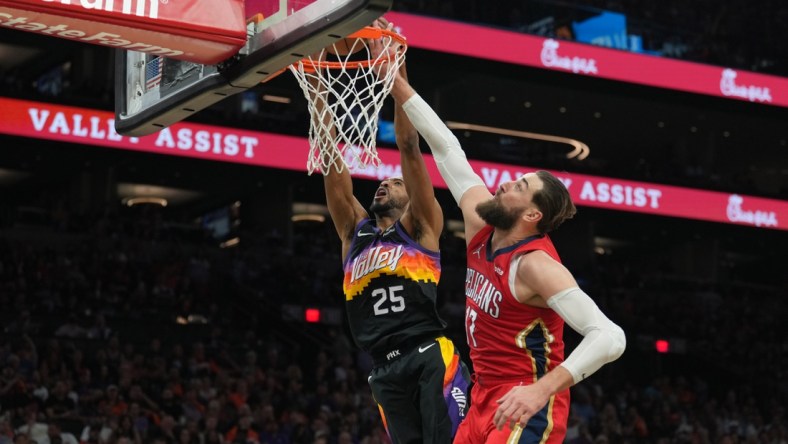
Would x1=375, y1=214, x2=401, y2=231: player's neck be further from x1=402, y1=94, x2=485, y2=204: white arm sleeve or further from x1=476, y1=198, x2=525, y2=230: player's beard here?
x1=476, y1=198, x2=525, y2=230: player's beard

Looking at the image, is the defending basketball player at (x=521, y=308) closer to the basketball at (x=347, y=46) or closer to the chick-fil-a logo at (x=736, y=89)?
the basketball at (x=347, y=46)

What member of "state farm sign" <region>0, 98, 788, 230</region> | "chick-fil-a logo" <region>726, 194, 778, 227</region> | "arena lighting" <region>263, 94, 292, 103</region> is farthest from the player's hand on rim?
"arena lighting" <region>263, 94, 292, 103</region>

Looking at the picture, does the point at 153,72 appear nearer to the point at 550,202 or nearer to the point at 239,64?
the point at 239,64

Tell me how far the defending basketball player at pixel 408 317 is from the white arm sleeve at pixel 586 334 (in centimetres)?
170

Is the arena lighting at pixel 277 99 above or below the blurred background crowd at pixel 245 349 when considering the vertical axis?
above

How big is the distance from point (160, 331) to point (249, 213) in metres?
9.59

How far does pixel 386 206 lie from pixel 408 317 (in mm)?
724

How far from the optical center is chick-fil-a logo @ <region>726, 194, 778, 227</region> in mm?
24141

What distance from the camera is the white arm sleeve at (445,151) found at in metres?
6.13

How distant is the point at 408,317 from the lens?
6906 mm

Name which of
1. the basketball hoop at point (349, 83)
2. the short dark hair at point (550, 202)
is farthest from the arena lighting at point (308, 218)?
the short dark hair at point (550, 202)

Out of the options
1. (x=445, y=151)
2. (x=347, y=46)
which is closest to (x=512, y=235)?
(x=445, y=151)

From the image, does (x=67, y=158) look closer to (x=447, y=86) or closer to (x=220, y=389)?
(x=447, y=86)

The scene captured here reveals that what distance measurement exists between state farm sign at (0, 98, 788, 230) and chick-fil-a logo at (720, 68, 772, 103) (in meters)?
2.05
